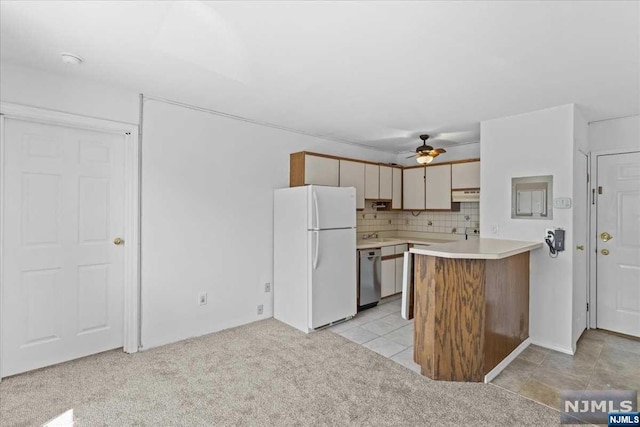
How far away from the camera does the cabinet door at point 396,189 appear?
5344 mm

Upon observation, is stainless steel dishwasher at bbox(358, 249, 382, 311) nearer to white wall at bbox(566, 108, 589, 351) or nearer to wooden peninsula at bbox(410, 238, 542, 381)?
wooden peninsula at bbox(410, 238, 542, 381)

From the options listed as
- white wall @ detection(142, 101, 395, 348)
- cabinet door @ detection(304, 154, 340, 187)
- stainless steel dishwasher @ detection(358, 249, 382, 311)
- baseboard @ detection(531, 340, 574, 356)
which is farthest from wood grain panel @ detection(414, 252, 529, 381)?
white wall @ detection(142, 101, 395, 348)

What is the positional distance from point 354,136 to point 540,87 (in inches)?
92.6

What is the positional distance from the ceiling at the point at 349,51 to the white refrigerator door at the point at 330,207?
3.06ft

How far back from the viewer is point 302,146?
14.4 ft

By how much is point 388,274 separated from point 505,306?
201 centimetres

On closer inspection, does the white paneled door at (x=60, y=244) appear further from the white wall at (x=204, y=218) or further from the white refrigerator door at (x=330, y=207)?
the white refrigerator door at (x=330, y=207)

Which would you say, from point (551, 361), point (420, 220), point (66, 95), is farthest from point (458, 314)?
point (66, 95)

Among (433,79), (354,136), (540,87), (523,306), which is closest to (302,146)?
(354,136)

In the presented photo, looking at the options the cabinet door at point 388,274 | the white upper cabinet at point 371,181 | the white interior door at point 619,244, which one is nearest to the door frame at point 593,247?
the white interior door at point 619,244

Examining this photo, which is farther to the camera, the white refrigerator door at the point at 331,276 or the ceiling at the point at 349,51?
the white refrigerator door at the point at 331,276

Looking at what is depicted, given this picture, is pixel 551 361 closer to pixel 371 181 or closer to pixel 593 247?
pixel 593 247

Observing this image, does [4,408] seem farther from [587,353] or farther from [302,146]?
[587,353]

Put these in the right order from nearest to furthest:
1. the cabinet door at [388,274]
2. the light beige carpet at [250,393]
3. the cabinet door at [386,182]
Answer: the light beige carpet at [250,393] < the cabinet door at [388,274] < the cabinet door at [386,182]
